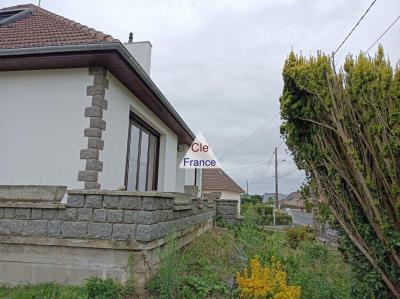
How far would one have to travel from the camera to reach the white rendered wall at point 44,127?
4.81 m

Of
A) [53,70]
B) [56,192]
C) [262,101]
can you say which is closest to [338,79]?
[56,192]

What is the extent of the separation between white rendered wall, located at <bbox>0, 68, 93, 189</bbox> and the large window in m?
1.87

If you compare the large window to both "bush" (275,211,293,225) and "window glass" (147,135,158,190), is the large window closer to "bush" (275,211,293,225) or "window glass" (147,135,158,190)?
"window glass" (147,135,158,190)

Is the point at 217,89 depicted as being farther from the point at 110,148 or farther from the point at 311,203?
the point at 311,203

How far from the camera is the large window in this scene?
684 centimetres

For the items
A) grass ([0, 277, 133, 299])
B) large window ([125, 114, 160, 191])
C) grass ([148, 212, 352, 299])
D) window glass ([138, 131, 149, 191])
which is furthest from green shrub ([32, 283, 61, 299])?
window glass ([138, 131, 149, 191])

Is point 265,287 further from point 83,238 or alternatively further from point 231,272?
point 83,238

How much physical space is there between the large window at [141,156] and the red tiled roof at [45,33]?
206cm

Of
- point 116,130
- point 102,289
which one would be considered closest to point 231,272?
point 102,289

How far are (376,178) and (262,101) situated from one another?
10744 mm

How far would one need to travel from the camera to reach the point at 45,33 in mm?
5629

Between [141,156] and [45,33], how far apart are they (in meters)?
3.44

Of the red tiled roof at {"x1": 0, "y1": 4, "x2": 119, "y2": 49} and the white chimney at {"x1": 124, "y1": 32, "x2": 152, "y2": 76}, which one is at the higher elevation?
the white chimney at {"x1": 124, "y1": 32, "x2": 152, "y2": 76}

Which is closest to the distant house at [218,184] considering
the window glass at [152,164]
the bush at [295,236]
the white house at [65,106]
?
the window glass at [152,164]
